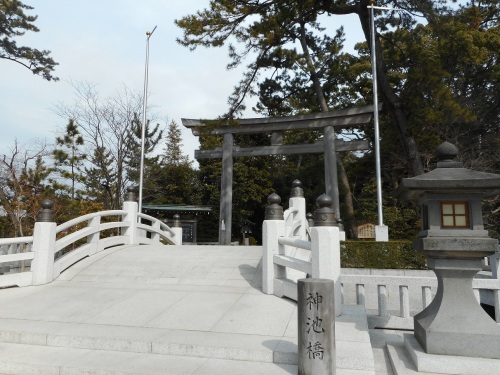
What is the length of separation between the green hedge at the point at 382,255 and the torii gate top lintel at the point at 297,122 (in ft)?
21.0

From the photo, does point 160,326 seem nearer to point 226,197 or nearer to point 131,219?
point 131,219

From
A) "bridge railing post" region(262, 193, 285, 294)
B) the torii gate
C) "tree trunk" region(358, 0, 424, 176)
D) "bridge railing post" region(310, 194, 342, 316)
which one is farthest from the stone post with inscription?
"tree trunk" region(358, 0, 424, 176)

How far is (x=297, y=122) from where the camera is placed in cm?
1675

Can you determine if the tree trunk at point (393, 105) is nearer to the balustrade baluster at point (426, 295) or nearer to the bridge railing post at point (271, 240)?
the balustrade baluster at point (426, 295)

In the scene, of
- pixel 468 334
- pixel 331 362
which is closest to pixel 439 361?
pixel 468 334

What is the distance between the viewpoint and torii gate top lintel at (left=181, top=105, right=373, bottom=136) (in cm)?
1577

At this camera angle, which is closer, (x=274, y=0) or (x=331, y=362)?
(x=331, y=362)

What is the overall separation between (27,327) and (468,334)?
5.30m

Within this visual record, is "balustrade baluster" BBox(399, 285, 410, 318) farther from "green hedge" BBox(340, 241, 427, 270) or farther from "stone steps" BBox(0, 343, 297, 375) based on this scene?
"green hedge" BBox(340, 241, 427, 270)

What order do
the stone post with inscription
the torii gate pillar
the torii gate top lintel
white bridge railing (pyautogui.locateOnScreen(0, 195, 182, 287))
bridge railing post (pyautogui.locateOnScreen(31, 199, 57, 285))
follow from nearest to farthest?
the stone post with inscription < white bridge railing (pyautogui.locateOnScreen(0, 195, 182, 287)) < bridge railing post (pyautogui.locateOnScreen(31, 199, 57, 285)) < the torii gate top lintel < the torii gate pillar

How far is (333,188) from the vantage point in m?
15.8

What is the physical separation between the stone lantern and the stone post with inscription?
4.25 ft

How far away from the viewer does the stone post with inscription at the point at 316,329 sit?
11.0 ft

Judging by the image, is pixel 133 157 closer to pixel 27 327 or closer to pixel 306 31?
pixel 306 31
